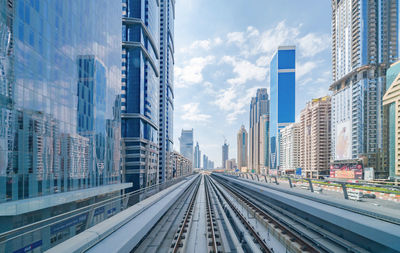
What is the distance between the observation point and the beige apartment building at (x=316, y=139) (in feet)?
296

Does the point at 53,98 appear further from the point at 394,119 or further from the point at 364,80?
the point at 364,80

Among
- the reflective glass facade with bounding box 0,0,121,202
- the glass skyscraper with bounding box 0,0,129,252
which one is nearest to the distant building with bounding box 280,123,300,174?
the reflective glass facade with bounding box 0,0,121,202

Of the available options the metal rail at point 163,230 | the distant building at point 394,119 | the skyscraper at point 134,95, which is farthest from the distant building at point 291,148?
the metal rail at point 163,230

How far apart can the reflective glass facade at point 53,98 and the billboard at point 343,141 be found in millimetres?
88664

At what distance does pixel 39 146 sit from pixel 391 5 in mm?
125653

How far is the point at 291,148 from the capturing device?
118250 millimetres

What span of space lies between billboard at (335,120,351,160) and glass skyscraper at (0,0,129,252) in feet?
292

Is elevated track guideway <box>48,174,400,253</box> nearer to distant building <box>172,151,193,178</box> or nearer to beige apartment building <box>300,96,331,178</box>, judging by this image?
beige apartment building <box>300,96,331,178</box>

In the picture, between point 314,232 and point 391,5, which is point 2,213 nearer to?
point 314,232

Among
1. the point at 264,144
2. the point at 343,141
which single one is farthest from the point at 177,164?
the point at 264,144

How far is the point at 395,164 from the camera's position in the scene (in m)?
57.6

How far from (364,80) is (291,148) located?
5830 centimetres

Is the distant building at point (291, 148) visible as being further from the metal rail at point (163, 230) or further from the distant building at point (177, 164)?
the metal rail at point (163, 230)

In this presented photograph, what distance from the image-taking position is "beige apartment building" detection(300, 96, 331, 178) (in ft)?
296
